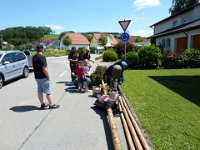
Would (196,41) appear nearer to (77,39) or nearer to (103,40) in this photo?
(103,40)

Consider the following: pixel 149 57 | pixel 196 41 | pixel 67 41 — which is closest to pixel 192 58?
pixel 149 57

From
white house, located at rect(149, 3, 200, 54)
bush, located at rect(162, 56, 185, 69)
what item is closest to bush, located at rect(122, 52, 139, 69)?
bush, located at rect(162, 56, 185, 69)

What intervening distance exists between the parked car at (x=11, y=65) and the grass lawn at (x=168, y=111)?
5535mm

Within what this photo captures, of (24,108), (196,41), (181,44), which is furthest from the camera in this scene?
(181,44)

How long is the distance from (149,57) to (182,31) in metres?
6.14

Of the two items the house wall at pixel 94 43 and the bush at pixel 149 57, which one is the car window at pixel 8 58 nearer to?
the bush at pixel 149 57

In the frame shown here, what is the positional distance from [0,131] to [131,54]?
15.1m

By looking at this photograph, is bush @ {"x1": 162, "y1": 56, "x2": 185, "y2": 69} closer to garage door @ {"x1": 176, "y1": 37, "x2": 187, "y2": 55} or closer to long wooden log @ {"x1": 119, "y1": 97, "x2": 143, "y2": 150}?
garage door @ {"x1": 176, "y1": 37, "x2": 187, "y2": 55}

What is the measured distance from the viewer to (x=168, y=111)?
7.37m

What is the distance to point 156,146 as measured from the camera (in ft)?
16.3

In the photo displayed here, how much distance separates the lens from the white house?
2277cm

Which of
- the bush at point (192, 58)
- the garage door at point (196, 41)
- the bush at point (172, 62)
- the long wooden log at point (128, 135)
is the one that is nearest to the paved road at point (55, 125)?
the long wooden log at point (128, 135)

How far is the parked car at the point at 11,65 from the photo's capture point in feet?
41.1

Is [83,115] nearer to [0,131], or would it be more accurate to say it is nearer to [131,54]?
[0,131]
